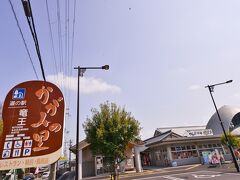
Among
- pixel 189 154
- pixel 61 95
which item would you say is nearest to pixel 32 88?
pixel 61 95

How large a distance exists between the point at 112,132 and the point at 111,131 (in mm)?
106

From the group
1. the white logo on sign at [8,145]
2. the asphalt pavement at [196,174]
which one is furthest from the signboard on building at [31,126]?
the asphalt pavement at [196,174]

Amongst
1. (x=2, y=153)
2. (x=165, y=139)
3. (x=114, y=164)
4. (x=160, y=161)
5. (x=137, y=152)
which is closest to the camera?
(x=2, y=153)

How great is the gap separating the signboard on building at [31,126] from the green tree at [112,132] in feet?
31.4

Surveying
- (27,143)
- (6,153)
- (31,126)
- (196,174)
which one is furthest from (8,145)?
(196,174)

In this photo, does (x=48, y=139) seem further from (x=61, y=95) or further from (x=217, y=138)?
(x=217, y=138)

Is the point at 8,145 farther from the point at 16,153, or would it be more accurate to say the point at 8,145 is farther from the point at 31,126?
the point at 31,126

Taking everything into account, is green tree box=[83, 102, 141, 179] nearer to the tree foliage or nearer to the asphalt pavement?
the tree foliage

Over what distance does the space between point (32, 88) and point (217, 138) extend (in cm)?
3582

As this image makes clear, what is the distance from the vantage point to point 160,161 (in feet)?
115

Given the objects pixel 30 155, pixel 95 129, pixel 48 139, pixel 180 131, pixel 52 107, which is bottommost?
pixel 30 155

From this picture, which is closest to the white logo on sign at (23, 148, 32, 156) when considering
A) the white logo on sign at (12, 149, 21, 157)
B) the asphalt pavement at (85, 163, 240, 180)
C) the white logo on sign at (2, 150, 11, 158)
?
the white logo on sign at (12, 149, 21, 157)

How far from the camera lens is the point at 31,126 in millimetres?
4688

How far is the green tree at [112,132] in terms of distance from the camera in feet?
46.9
